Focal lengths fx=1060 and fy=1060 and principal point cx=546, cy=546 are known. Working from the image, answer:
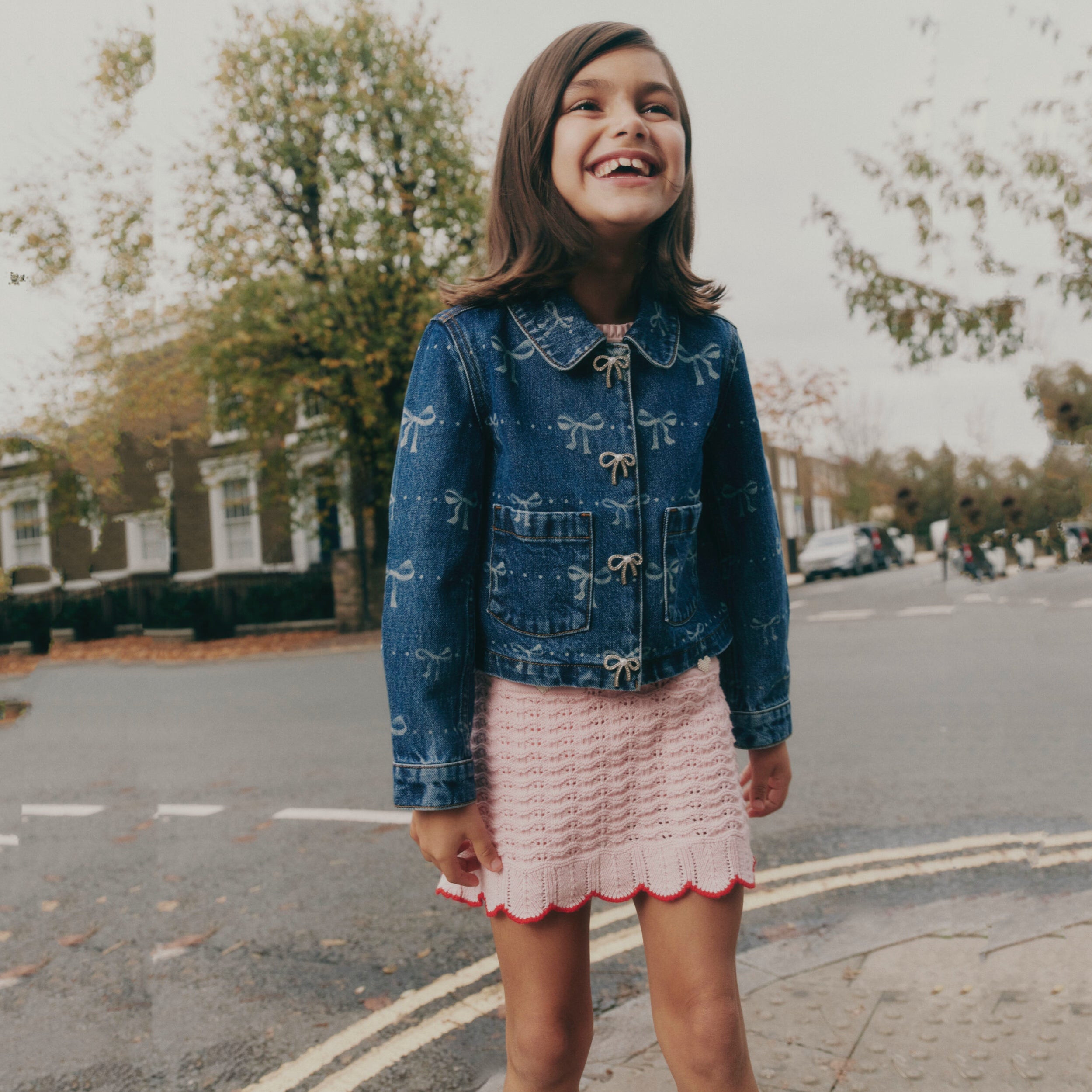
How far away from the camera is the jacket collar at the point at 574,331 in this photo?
5.31 ft

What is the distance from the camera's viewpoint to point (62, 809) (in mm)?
5672

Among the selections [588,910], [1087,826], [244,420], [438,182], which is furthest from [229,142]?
[588,910]

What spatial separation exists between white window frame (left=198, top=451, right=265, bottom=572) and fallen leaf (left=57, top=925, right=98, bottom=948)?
14.1 metres

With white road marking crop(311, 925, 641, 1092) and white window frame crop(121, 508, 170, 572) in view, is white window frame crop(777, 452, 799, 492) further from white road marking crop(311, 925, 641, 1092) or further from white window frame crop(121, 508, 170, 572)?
white road marking crop(311, 925, 641, 1092)

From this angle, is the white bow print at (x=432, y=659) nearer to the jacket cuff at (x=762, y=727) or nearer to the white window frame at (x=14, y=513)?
the jacket cuff at (x=762, y=727)

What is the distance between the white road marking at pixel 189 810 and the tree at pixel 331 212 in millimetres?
11430

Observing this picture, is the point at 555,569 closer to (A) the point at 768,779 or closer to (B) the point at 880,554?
(A) the point at 768,779

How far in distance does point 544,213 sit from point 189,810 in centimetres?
461

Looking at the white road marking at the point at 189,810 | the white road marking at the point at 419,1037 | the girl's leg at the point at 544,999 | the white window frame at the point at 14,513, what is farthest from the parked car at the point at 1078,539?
the white road marking at the point at 189,810

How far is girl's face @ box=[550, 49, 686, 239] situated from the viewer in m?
1.62

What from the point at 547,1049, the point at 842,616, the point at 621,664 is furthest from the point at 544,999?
the point at 842,616

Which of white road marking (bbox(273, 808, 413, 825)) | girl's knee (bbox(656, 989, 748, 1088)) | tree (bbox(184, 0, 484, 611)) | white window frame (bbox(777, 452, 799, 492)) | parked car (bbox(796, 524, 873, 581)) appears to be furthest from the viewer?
parked car (bbox(796, 524, 873, 581))

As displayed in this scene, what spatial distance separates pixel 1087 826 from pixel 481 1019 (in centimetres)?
264

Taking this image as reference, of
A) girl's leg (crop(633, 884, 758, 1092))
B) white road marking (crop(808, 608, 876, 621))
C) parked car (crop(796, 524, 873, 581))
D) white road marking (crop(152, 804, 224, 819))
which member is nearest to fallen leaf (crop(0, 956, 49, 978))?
white road marking (crop(152, 804, 224, 819))
